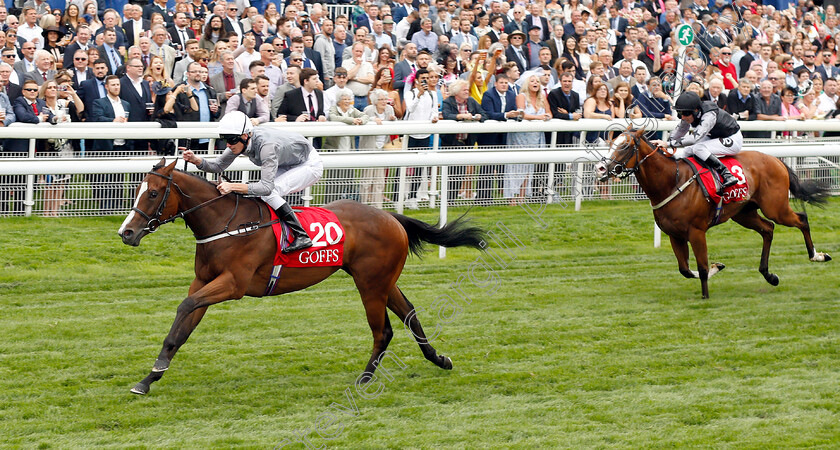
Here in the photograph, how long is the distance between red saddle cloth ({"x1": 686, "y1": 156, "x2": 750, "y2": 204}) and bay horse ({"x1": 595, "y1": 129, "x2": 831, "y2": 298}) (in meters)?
0.05

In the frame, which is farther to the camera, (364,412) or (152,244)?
(152,244)

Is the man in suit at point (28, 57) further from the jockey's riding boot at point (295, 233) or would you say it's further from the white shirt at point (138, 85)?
the jockey's riding boot at point (295, 233)

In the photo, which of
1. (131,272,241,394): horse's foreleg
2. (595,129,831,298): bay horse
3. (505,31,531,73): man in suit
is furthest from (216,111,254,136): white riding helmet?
(505,31,531,73): man in suit

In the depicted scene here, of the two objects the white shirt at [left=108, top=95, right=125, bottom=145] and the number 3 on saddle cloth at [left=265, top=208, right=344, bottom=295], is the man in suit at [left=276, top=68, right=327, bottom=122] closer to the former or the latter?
the white shirt at [left=108, top=95, right=125, bottom=145]

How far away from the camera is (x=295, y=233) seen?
5699 mm

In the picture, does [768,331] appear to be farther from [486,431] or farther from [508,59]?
[508,59]

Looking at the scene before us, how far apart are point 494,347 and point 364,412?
1.46 meters

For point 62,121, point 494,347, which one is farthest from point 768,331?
point 62,121

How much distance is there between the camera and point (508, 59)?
12.4 m

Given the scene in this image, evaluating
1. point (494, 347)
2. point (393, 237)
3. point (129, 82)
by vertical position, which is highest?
point (129, 82)

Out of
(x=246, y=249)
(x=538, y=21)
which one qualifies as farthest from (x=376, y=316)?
(x=538, y=21)

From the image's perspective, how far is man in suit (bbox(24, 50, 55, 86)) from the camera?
9.37m

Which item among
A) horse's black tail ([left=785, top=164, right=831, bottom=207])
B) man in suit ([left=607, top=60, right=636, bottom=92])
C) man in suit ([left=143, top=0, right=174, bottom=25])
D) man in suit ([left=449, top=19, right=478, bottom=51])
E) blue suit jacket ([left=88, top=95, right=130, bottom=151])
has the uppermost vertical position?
man in suit ([left=143, top=0, right=174, bottom=25])

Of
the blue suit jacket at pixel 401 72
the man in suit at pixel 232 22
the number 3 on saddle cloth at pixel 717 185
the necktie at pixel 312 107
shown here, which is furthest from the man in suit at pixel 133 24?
the number 3 on saddle cloth at pixel 717 185
